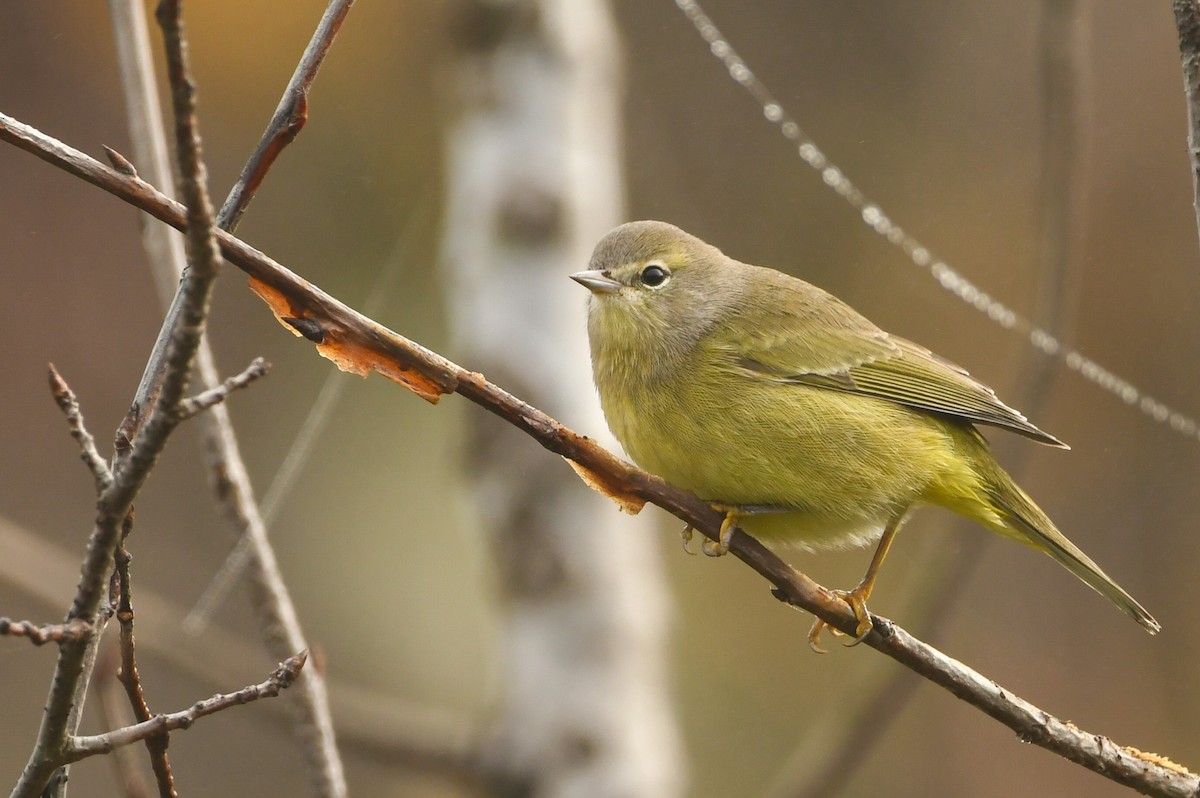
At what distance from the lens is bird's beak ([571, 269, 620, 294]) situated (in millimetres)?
3377

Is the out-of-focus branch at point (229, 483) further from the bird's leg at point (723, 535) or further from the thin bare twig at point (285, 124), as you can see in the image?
the bird's leg at point (723, 535)

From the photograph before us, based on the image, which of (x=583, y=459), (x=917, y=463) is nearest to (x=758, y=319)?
(x=917, y=463)

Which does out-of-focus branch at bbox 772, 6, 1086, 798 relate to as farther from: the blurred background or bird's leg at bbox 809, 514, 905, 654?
the blurred background

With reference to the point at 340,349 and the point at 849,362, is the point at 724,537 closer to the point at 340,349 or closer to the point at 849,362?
the point at 340,349

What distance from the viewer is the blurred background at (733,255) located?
6.36m

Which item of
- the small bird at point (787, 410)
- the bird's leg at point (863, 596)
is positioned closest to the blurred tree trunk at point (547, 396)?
the small bird at point (787, 410)

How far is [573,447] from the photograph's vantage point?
6.52 ft

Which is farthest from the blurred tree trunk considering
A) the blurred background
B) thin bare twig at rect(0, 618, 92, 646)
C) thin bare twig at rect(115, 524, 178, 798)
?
thin bare twig at rect(0, 618, 92, 646)

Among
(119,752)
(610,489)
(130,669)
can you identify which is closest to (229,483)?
(119,752)

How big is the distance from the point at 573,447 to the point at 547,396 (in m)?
2.71

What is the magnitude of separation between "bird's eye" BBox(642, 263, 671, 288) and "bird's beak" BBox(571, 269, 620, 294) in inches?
3.9

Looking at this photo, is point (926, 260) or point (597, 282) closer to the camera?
point (597, 282)

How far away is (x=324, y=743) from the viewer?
7.47ft

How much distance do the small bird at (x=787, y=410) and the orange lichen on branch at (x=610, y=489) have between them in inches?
11.0
